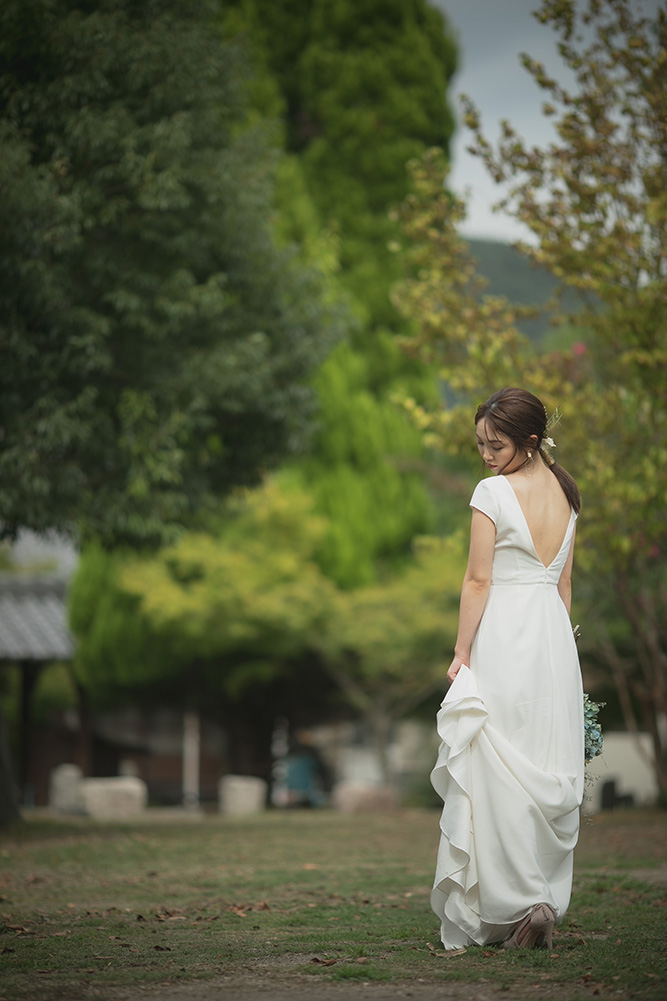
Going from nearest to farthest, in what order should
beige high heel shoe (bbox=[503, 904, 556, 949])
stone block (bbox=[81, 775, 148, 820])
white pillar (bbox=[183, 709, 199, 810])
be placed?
1. beige high heel shoe (bbox=[503, 904, 556, 949])
2. stone block (bbox=[81, 775, 148, 820])
3. white pillar (bbox=[183, 709, 199, 810])

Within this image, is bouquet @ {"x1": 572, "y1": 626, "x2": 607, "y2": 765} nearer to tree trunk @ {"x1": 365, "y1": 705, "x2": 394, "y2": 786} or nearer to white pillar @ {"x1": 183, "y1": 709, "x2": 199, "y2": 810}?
tree trunk @ {"x1": 365, "y1": 705, "x2": 394, "y2": 786}

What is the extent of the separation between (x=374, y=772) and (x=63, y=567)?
21101 millimetres

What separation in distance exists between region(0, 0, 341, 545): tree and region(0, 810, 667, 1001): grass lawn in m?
2.99

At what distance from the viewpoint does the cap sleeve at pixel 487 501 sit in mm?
4715

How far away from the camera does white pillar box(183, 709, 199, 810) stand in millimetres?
26042

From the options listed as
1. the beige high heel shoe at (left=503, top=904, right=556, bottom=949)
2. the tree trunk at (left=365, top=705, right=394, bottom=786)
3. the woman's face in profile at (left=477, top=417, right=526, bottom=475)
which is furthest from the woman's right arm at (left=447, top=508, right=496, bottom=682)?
the tree trunk at (left=365, top=705, right=394, bottom=786)

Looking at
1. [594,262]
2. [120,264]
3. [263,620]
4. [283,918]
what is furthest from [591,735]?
[263,620]

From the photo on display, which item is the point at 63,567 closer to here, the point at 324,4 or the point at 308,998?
the point at 324,4

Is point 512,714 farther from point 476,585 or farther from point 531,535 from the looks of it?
point 531,535

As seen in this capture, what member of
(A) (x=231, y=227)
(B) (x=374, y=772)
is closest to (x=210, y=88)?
(A) (x=231, y=227)

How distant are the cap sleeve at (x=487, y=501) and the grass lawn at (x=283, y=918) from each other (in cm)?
144

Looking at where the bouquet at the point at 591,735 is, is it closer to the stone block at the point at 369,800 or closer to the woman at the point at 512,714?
the woman at the point at 512,714

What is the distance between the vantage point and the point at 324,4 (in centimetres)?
2616

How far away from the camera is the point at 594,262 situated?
384 inches
